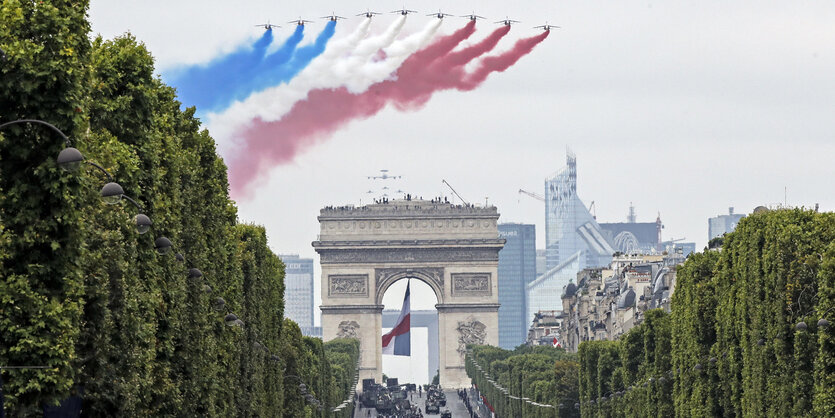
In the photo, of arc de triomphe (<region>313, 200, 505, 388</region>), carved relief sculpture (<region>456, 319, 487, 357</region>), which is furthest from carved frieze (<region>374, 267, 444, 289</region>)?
carved relief sculpture (<region>456, 319, 487, 357</region>)

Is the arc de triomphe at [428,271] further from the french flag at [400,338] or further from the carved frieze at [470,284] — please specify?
the french flag at [400,338]

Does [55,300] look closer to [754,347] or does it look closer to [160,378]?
[160,378]

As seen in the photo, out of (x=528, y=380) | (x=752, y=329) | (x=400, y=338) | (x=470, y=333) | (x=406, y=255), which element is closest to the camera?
(x=752, y=329)

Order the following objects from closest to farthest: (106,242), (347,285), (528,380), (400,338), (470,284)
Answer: (106,242)
(528,380)
(470,284)
(347,285)
(400,338)

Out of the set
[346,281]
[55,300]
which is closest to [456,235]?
[346,281]

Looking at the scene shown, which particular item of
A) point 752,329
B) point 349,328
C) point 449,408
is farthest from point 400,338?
point 752,329

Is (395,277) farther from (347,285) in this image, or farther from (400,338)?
(400,338)
